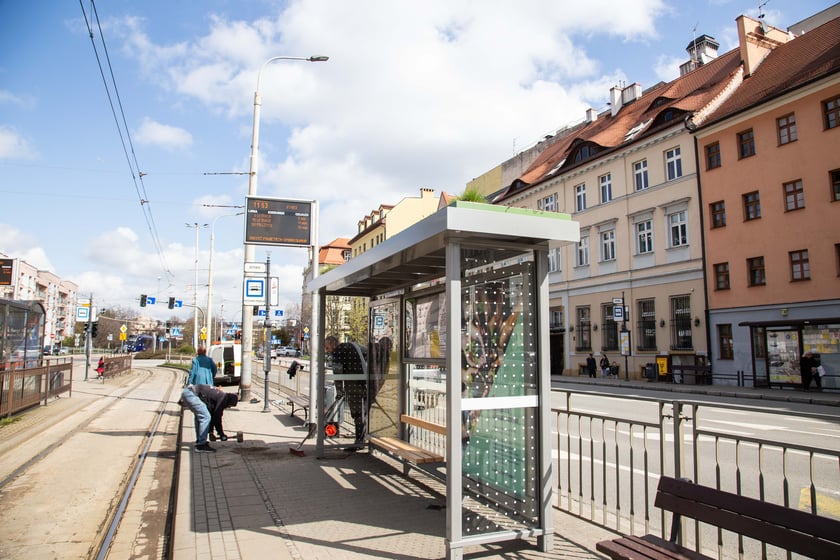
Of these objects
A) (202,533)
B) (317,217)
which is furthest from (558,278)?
(202,533)

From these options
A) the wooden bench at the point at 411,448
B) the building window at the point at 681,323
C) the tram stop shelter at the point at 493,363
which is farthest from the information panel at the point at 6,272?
the building window at the point at 681,323

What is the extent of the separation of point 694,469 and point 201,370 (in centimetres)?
788

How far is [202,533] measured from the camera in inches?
199

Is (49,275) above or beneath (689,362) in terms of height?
above

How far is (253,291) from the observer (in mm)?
13766

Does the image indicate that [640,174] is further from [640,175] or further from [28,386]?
[28,386]

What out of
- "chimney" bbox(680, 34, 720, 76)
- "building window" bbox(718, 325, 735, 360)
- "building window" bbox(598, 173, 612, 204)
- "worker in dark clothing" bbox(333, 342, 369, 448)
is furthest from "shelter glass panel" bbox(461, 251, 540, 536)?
"chimney" bbox(680, 34, 720, 76)

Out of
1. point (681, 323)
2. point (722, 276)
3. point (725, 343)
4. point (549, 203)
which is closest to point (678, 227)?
point (722, 276)

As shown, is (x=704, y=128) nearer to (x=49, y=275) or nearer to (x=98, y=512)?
(x=98, y=512)

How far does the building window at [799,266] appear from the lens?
74.4 feet

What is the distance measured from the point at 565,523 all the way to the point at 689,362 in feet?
79.2

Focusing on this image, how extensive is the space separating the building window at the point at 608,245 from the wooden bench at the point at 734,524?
1177 inches

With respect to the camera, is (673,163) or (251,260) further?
(673,163)

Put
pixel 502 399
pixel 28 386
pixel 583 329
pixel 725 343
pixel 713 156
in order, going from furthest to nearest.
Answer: pixel 583 329, pixel 713 156, pixel 725 343, pixel 28 386, pixel 502 399
